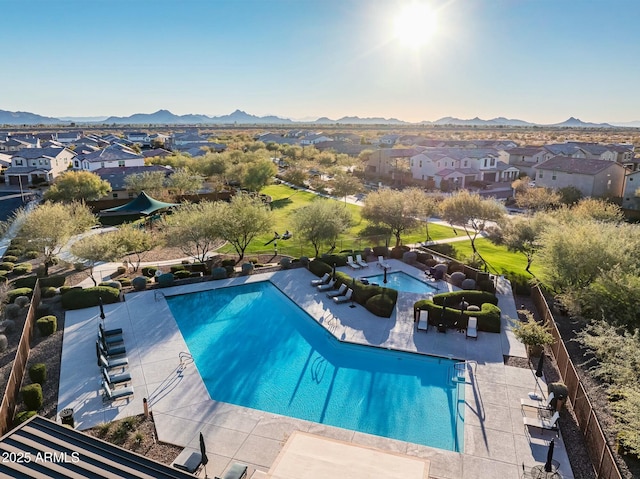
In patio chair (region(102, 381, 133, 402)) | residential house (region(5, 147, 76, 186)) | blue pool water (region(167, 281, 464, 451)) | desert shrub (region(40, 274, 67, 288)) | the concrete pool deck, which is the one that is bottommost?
blue pool water (region(167, 281, 464, 451))

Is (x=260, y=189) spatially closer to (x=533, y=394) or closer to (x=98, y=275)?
(x=98, y=275)

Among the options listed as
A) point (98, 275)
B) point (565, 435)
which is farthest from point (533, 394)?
point (98, 275)

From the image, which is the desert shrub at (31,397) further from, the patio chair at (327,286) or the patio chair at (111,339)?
the patio chair at (327,286)

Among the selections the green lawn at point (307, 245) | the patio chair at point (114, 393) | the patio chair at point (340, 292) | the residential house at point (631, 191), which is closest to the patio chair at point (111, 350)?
the patio chair at point (114, 393)

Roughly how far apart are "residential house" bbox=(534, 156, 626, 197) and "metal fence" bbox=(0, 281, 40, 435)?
54925 millimetres

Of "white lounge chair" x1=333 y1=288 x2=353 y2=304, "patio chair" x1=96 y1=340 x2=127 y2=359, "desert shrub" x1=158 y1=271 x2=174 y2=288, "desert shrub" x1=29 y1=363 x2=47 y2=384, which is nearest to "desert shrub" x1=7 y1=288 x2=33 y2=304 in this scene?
"desert shrub" x1=158 y1=271 x2=174 y2=288

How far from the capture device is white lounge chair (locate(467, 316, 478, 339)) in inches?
779

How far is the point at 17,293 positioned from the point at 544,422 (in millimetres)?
25618

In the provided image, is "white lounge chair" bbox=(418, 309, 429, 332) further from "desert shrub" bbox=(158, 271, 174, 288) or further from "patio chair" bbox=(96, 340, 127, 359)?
"desert shrub" bbox=(158, 271, 174, 288)

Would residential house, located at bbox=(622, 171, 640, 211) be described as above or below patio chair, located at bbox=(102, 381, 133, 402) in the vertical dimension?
above

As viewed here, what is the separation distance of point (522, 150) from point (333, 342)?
69.2 metres

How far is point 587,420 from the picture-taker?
43.7ft

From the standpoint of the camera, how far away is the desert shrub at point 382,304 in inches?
867

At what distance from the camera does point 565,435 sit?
13.7 meters
